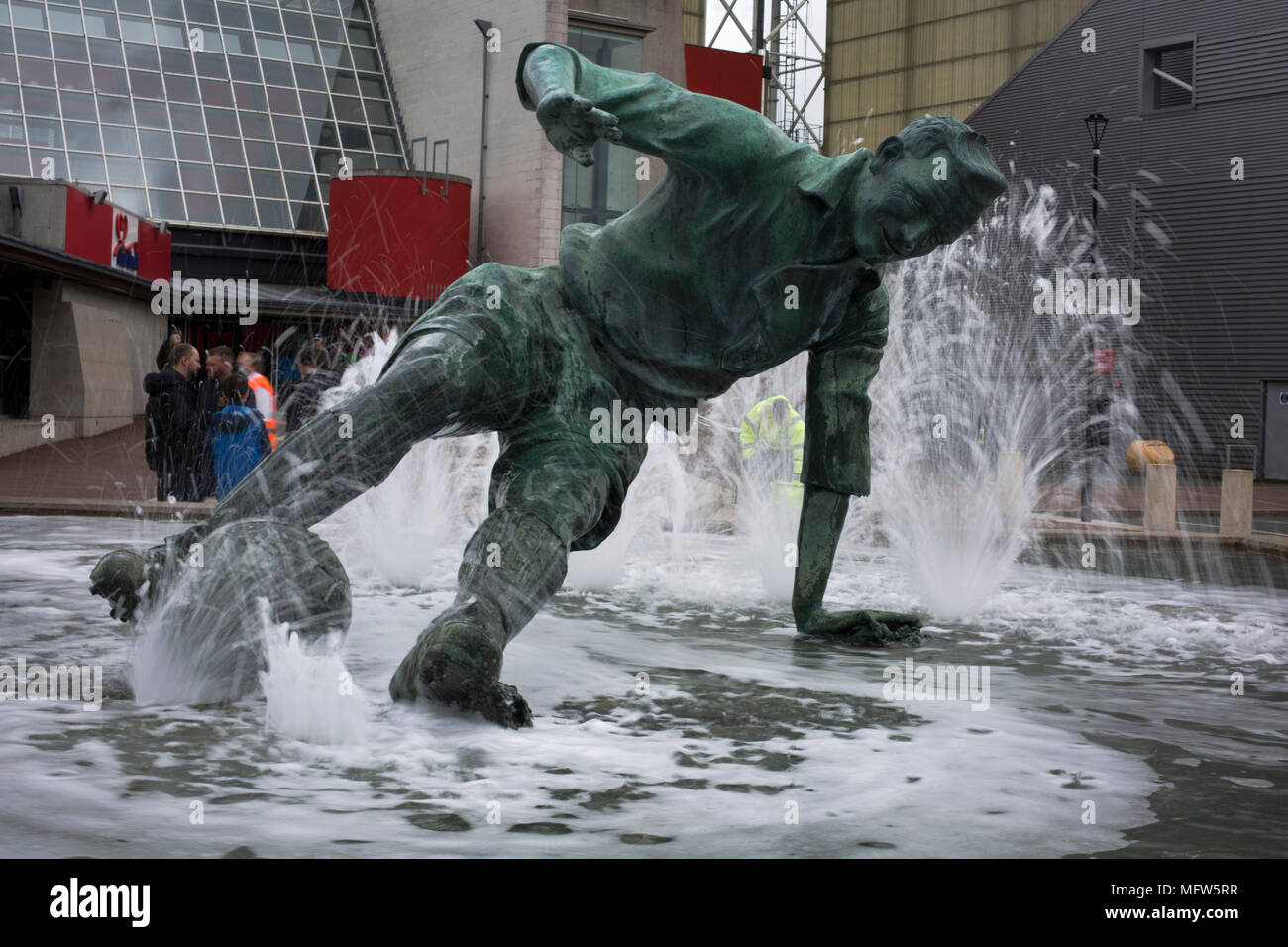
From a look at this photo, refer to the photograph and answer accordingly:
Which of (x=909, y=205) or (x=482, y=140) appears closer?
(x=909, y=205)

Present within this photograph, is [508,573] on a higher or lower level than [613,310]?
lower

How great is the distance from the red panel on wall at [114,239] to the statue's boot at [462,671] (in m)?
16.9

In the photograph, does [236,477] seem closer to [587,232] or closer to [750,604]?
[750,604]

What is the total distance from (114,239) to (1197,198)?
18.1 m

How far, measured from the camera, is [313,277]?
2570cm

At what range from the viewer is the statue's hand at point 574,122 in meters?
3.05

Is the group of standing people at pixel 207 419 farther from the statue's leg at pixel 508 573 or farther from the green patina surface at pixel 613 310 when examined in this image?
the statue's leg at pixel 508 573

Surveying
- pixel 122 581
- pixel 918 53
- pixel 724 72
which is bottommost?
pixel 122 581

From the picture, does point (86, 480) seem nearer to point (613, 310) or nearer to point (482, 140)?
point (613, 310)

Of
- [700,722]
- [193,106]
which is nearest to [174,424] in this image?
[700,722]

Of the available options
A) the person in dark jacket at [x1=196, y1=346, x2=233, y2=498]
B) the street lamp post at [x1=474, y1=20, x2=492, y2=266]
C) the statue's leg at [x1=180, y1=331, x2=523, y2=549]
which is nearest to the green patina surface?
the statue's leg at [x1=180, y1=331, x2=523, y2=549]

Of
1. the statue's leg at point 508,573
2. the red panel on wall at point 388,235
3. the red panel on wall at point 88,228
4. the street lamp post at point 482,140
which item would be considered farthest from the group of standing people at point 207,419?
the street lamp post at point 482,140

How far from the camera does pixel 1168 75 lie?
25734mm

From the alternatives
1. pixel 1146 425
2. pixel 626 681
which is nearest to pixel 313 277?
pixel 1146 425
